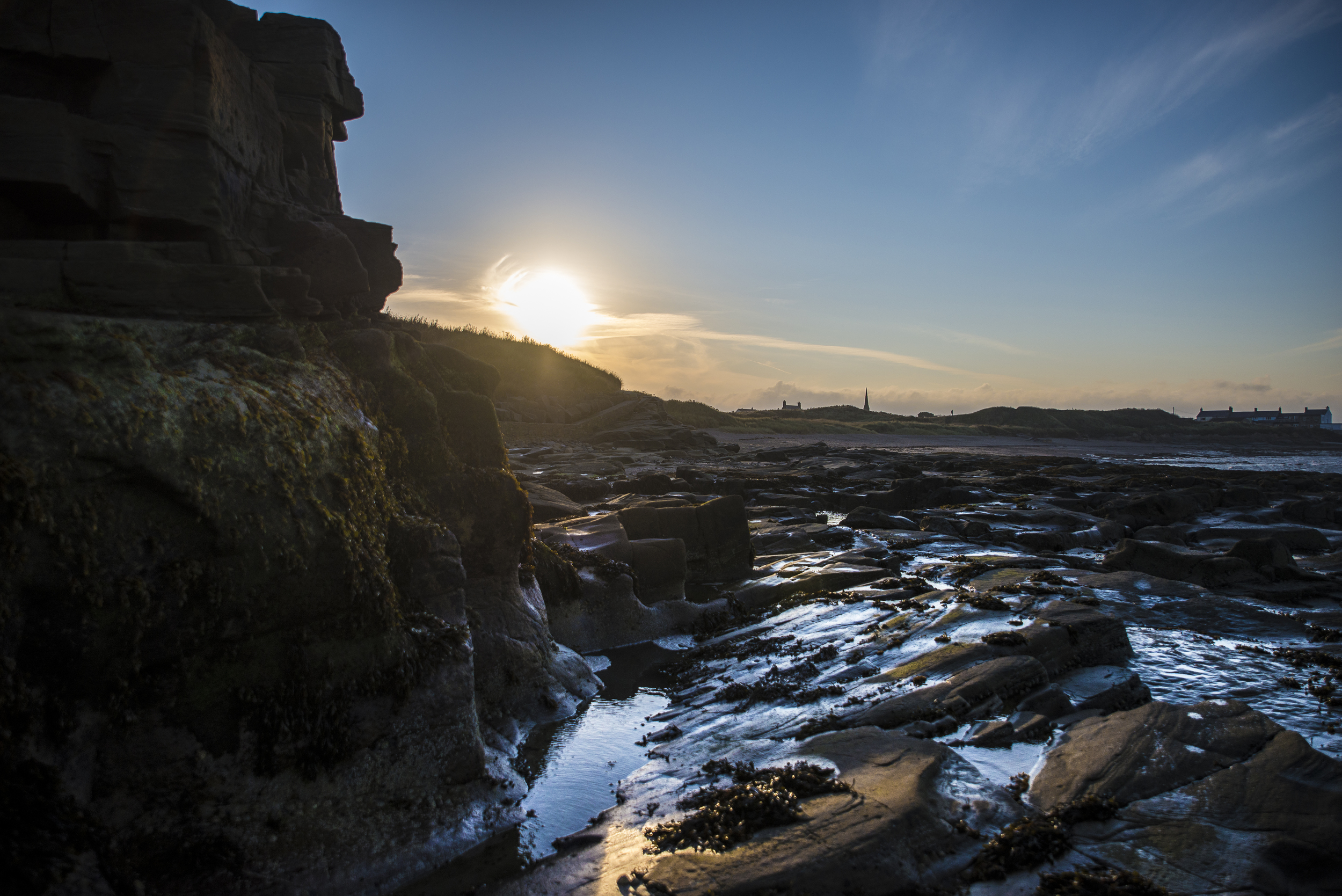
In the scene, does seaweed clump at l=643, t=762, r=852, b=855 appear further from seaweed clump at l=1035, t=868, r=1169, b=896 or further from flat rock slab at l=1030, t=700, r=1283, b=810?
flat rock slab at l=1030, t=700, r=1283, b=810

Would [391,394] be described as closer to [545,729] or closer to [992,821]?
[545,729]

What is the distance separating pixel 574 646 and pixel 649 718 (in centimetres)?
187

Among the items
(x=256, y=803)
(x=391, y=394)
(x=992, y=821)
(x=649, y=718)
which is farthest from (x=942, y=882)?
(x=391, y=394)

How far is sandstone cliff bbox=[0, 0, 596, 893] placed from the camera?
10.6 feet

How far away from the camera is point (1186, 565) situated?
412 inches

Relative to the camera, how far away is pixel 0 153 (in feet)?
16.1

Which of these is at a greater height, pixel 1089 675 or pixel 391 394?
pixel 391 394

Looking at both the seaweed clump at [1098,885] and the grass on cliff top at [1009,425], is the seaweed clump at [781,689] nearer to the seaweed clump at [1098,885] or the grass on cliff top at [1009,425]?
the seaweed clump at [1098,885]

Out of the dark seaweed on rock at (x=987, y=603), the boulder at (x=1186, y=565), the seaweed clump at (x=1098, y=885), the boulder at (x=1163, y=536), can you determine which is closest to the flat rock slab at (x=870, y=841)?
the seaweed clump at (x=1098, y=885)

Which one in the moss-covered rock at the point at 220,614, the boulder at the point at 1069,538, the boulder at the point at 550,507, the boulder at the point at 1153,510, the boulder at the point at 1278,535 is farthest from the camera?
the boulder at the point at 1153,510

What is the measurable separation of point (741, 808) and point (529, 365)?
4261 centimetres

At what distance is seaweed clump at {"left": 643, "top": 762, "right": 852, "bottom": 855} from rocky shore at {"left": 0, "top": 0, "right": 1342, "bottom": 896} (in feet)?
0.10

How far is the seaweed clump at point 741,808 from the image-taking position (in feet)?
13.1

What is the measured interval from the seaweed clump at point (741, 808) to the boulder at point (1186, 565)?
870 cm
